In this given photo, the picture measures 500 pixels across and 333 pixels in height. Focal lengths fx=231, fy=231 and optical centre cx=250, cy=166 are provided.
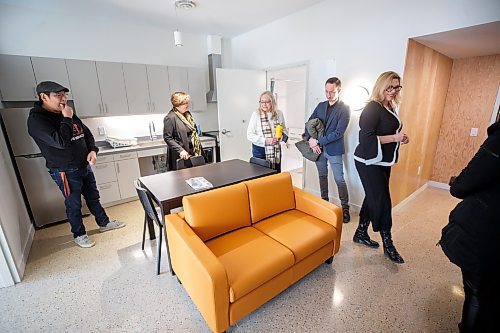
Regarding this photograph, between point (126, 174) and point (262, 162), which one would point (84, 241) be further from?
point (262, 162)

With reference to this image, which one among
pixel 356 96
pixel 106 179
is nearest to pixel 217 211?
pixel 356 96

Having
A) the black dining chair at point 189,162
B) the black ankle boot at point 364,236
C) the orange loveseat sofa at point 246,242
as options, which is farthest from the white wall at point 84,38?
the black ankle boot at point 364,236

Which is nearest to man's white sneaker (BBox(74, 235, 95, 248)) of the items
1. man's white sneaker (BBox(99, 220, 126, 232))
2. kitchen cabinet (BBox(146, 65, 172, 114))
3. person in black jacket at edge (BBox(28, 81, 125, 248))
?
person in black jacket at edge (BBox(28, 81, 125, 248))

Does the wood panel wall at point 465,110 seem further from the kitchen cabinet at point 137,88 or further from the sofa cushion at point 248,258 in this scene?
the kitchen cabinet at point 137,88

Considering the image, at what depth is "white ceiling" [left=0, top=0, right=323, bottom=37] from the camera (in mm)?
2818

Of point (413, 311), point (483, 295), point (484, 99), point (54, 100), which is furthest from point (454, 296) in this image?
point (54, 100)

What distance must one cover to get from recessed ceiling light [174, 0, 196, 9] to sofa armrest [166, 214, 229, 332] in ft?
8.67

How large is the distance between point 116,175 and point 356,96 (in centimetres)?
337

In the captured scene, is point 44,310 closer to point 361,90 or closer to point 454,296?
point 454,296

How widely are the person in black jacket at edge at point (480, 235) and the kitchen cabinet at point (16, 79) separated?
4.25 m

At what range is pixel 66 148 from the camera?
2.21m

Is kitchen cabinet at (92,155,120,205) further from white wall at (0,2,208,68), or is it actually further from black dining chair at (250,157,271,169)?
black dining chair at (250,157,271,169)

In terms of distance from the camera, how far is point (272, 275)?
4.93ft

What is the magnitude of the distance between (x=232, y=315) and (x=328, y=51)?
120 inches
